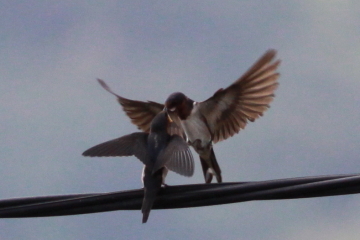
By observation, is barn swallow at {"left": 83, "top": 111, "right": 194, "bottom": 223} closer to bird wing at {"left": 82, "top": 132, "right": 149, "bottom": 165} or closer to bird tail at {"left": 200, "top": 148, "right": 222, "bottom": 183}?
bird wing at {"left": 82, "top": 132, "right": 149, "bottom": 165}

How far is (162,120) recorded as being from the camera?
20.3 ft

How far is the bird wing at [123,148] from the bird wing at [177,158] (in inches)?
6.6

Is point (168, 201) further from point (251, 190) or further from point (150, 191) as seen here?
point (251, 190)

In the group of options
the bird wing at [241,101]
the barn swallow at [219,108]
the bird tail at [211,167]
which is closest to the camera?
the barn swallow at [219,108]

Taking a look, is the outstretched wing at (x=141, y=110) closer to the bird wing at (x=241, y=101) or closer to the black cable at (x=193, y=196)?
the bird wing at (x=241, y=101)

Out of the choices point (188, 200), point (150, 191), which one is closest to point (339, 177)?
point (188, 200)

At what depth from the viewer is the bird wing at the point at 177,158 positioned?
17.7 ft

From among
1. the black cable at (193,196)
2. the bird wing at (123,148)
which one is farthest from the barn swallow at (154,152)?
the black cable at (193,196)

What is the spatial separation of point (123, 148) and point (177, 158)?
1.77 feet

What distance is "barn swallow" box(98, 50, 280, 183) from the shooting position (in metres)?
8.17

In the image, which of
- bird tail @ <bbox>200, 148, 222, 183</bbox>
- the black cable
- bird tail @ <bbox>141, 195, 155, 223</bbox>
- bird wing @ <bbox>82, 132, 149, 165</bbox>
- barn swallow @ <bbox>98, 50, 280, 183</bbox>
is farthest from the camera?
bird tail @ <bbox>200, 148, 222, 183</bbox>

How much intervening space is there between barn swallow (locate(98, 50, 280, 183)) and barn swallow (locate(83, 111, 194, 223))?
76.5 inches

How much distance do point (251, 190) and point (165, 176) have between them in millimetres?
1419

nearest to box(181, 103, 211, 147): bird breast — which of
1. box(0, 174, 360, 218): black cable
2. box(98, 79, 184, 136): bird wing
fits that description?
box(98, 79, 184, 136): bird wing
